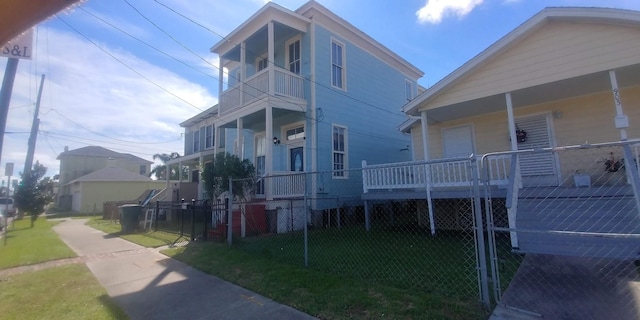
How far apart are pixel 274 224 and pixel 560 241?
25.8 feet

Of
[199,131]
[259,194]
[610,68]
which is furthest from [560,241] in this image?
[199,131]

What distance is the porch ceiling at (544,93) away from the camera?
758cm

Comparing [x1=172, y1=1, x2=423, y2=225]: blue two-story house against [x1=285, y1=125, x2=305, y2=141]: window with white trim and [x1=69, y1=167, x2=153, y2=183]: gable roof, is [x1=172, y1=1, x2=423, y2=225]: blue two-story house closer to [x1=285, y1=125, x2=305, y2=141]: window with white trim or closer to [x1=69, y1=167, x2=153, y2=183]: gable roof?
[x1=285, y1=125, x2=305, y2=141]: window with white trim

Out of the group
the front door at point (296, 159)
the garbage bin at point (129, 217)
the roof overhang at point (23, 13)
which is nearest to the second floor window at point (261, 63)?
the front door at point (296, 159)

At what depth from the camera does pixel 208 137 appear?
21328 millimetres

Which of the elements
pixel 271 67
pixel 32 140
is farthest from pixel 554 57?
pixel 32 140

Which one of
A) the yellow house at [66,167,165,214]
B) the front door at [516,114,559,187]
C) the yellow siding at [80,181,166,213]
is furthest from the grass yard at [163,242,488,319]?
the yellow siding at [80,181,166,213]

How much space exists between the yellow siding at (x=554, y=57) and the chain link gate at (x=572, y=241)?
2.08 m

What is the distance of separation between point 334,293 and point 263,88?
28.8 feet

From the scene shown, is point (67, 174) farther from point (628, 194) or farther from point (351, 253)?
point (628, 194)

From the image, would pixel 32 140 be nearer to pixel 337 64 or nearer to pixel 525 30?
pixel 337 64

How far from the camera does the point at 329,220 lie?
11.6 m

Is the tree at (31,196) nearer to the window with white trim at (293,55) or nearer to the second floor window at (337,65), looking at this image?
the window with white trim at (293,55)

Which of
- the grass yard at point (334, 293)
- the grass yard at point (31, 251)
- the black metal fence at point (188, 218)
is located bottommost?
the grass yard at point (334, 293)
